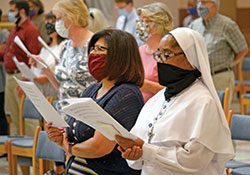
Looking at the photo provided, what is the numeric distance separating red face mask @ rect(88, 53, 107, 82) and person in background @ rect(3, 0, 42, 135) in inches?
149

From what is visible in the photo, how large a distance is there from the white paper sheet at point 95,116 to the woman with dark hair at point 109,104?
0.55 meters

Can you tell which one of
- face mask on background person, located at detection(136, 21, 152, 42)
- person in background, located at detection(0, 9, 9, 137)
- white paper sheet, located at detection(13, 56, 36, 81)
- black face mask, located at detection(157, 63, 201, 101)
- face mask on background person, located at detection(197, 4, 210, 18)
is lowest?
person in background, located at detection(0, 9, 9, 137)

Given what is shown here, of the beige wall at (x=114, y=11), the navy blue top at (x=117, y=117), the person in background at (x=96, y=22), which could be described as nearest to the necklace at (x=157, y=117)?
the navy blue top at (x=117, y=117)

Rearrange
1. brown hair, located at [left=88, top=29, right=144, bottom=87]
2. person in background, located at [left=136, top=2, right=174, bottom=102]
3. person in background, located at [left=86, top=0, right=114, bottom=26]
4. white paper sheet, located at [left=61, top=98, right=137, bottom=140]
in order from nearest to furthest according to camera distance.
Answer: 1. white paper sheet, located at [left=61, top=98, right=137, bottom=140]
2. brown hair, located at [left=88, top=29, right=144, bottom=87]
3. person in background, located at [left=136, top=2, right=174, bottom=102]
4. person in background, located at [left=86, top=0, right=114, bottom=26]

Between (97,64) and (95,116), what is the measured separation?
0.93 meters

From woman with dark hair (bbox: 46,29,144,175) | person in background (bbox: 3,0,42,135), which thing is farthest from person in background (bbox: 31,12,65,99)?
woman with dark hair (bbox: 46,29,144,175)

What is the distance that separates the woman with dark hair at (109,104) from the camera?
2.90 metres

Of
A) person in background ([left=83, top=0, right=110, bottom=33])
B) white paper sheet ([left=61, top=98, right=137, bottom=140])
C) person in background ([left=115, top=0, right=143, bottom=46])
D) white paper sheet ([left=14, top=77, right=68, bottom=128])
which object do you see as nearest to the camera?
white paper sheet ([left=61, top=98, right=137, bottom=140])

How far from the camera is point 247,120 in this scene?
413 centimetres

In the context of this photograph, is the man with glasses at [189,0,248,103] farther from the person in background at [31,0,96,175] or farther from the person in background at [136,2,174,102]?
the person in background at [31,0,96,175]

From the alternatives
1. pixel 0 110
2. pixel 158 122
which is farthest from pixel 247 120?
pixel 0 110

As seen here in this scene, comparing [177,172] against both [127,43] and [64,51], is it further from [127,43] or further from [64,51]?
[64,51]

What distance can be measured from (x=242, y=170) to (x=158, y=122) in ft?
5.40

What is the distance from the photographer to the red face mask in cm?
313
